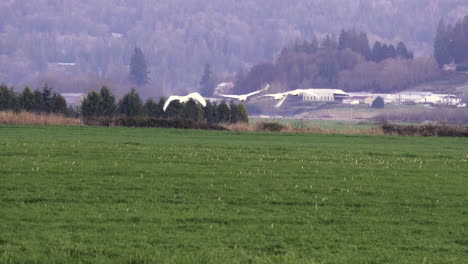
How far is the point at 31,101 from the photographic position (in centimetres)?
7331

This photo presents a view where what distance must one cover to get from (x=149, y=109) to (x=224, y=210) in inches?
2467

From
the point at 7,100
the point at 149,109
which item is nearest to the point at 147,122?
the point at 7,100

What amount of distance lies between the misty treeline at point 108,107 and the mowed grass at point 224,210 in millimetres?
42362

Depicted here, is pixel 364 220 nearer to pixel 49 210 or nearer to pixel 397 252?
pixel 397 252

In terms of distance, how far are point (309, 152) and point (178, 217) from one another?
59.0ft

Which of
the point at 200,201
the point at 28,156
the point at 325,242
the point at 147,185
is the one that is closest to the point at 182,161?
the point at 28,156

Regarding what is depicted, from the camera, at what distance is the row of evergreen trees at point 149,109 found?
251 ft

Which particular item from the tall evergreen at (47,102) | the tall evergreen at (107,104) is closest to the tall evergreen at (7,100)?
the tall evergreen at (47,102)

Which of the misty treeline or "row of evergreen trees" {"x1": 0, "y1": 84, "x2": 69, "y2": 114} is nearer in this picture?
"row of evergreen trees" {"x1": 0, "y1": 84, "x2": 69, "y2": 114}

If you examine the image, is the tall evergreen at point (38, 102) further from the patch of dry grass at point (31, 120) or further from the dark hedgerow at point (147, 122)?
the patch of dry grass at point (31, 120)

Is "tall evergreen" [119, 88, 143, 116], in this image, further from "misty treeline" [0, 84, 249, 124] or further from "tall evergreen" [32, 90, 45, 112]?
"tall evergreen" [32, 90, 45, 112]

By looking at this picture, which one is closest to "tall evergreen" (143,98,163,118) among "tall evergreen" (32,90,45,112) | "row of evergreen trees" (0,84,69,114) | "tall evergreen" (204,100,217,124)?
"tall evergreen" (204,100,217,124)

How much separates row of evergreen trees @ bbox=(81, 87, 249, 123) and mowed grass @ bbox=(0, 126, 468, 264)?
45993 millimetres

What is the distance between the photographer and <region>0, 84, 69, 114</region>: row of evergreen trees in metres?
71.2
